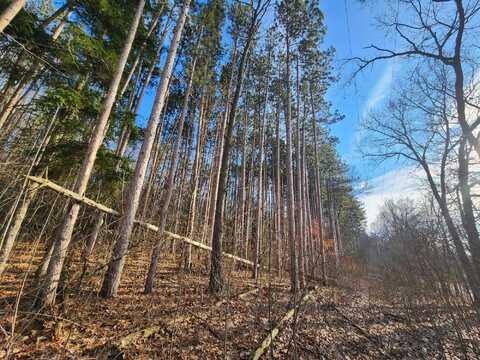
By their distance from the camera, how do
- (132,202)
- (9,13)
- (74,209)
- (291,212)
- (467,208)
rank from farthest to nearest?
(291,212) → (467,208) → (132,202) → (74,209) → (9,13)

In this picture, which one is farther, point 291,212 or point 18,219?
point 291,212

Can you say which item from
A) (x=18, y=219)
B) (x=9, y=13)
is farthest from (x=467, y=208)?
(x=9, y=13)

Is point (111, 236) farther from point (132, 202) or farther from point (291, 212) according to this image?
point (291, 212)

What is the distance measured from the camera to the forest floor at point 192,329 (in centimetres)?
267

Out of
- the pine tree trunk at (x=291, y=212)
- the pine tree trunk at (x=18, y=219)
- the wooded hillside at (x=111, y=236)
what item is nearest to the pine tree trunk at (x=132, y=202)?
the wooded hillside at (x=111, y=236)

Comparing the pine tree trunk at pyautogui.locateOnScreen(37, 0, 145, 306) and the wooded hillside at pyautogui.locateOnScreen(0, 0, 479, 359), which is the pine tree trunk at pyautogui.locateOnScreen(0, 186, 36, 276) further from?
the pine tree trunk at pyautogui.locateOnScreen(37, 0, 145, 306)

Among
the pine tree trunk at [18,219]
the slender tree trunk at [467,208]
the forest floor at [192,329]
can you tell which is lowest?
the forest floor at [192,329]

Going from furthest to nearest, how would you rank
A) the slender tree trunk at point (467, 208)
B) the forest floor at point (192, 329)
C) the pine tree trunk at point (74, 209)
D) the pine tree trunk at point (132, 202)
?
the slender tree trunk at point (467, 208) < the pine tree trunk at point (132, 202) < the pine tree trunk at point (74, 209) < the forest floor at point (192, 329)

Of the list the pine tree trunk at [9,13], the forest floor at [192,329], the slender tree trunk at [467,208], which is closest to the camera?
the forest floor at [192,329]

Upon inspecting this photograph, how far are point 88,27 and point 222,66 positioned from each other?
768 cm

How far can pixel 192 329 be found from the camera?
3586mm

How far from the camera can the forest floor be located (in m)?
2.67

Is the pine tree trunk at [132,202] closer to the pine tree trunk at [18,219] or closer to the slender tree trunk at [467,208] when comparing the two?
the pine tree trunk at [18,219]

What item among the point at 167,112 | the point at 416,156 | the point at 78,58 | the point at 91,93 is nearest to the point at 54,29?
the point at 78,58
